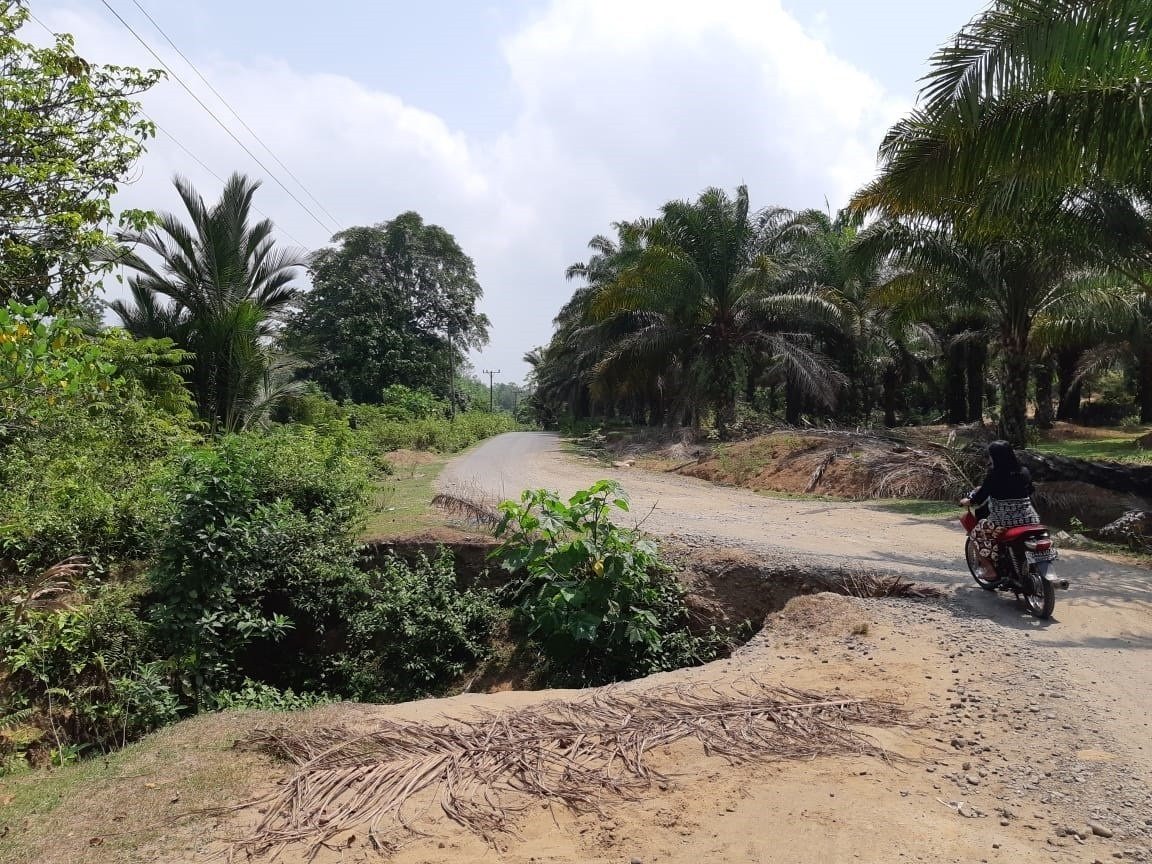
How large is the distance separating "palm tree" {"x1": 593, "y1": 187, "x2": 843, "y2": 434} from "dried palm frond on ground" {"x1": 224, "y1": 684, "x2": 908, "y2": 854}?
16.5 metres

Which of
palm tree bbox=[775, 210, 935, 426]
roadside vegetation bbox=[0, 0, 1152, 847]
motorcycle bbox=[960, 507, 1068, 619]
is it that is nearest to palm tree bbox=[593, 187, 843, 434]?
palm tree bbox=[775, 210, 935, 426]

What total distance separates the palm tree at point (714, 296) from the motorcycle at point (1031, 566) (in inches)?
574

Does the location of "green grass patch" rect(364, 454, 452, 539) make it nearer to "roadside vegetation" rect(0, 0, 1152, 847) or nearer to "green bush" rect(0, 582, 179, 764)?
"roadside vegetation" rect(0, 0, 1152, 847)

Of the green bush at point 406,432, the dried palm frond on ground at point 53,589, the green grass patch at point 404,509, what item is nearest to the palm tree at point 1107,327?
the green grass patch at point 404,509

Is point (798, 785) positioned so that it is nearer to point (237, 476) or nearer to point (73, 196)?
point (237, 476)

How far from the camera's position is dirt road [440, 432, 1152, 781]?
4.50 m

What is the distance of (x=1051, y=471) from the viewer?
37.1 feet

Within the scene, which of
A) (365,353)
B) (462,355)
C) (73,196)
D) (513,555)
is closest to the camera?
(513,555)

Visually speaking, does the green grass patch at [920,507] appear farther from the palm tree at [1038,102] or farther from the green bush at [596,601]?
the green bush at [596,601]

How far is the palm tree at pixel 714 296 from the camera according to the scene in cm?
2020

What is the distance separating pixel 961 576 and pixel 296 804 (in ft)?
20.2

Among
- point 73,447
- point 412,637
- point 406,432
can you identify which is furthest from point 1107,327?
point 73,447

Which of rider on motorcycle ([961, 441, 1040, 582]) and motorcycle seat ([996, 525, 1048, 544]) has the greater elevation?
rider on motorcycle ([961, 441, 1040, 582])

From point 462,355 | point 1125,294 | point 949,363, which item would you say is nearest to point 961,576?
point 1125,294
